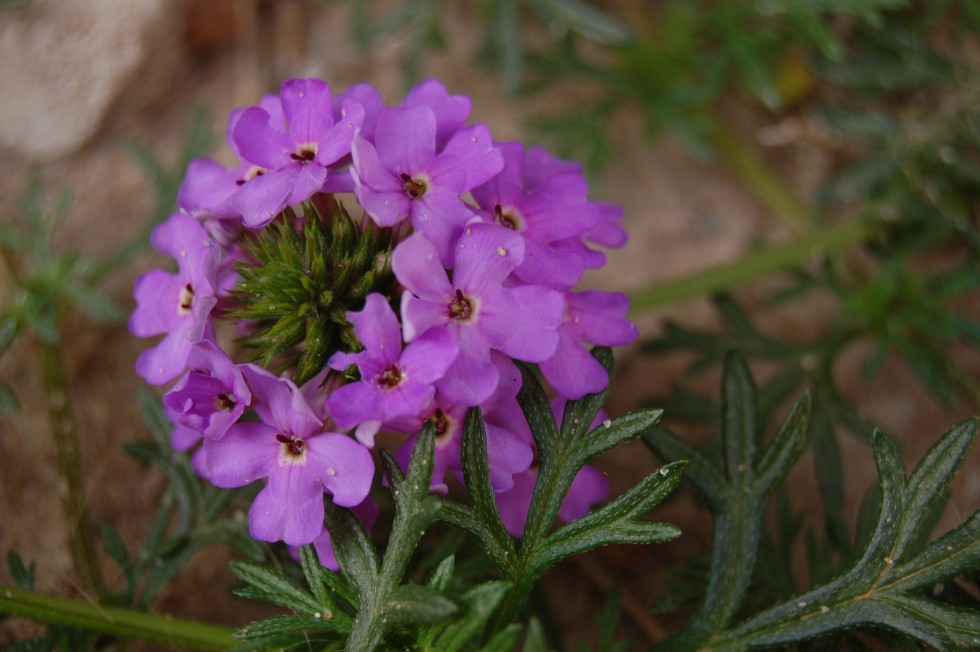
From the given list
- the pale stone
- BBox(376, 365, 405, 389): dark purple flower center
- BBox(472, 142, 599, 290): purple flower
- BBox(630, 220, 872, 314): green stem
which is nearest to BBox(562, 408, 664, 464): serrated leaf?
BBox(472, 142, 599, 290): purple flower

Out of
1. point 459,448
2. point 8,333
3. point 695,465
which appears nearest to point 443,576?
point 459,448

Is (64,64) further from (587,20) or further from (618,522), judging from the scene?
(618,522)

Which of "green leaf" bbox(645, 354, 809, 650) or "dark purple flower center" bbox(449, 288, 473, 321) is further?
"green leaf" bbox(645, 354, 809, 650)

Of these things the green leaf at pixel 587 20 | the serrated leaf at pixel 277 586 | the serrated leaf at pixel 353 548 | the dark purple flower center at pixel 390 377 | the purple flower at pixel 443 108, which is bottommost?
the serrated leaf at pixel 277 586

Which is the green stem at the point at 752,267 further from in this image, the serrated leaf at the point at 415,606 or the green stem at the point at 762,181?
the serrated leaf at the point at 415,606

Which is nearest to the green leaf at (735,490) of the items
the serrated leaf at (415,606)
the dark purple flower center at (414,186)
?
the serrated leaf at (415,606)

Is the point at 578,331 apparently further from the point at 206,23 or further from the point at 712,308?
the point at 206,23

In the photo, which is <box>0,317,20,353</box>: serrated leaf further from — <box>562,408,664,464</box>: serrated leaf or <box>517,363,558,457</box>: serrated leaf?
<box>562,408,664,464</box>: serrated leaf
